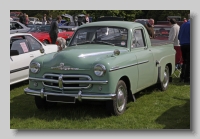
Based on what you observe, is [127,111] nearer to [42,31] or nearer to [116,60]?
[116,60]

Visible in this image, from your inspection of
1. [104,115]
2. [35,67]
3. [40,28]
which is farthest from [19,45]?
[40,28]

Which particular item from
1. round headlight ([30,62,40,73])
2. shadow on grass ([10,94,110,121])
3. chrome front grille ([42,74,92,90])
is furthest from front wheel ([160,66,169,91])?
round headlight ([30,62,40,73])

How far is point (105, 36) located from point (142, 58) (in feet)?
2.94

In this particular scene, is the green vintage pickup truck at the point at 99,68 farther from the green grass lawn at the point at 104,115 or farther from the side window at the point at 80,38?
the green grass lawn at the point at 104,115

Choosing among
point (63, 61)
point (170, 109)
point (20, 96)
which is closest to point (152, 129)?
point (170, 109)

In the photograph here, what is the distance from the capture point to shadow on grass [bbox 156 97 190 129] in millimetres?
5941

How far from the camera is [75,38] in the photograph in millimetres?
7738

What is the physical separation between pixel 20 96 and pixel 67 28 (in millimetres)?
12295

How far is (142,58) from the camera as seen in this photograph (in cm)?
719

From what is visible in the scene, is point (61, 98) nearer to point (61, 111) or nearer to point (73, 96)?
point (73, 96)

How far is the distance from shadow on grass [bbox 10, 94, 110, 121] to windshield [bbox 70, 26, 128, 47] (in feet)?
4.27

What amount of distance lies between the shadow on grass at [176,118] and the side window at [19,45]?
4.33 metres

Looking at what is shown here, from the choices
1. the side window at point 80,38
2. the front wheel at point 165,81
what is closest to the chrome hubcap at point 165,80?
the front wheel at point 165,81

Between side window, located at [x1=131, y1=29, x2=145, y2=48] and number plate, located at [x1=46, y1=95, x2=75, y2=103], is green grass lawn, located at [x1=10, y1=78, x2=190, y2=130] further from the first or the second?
side window, located at [x1=131, y1=29, x2=145, y2=48]
